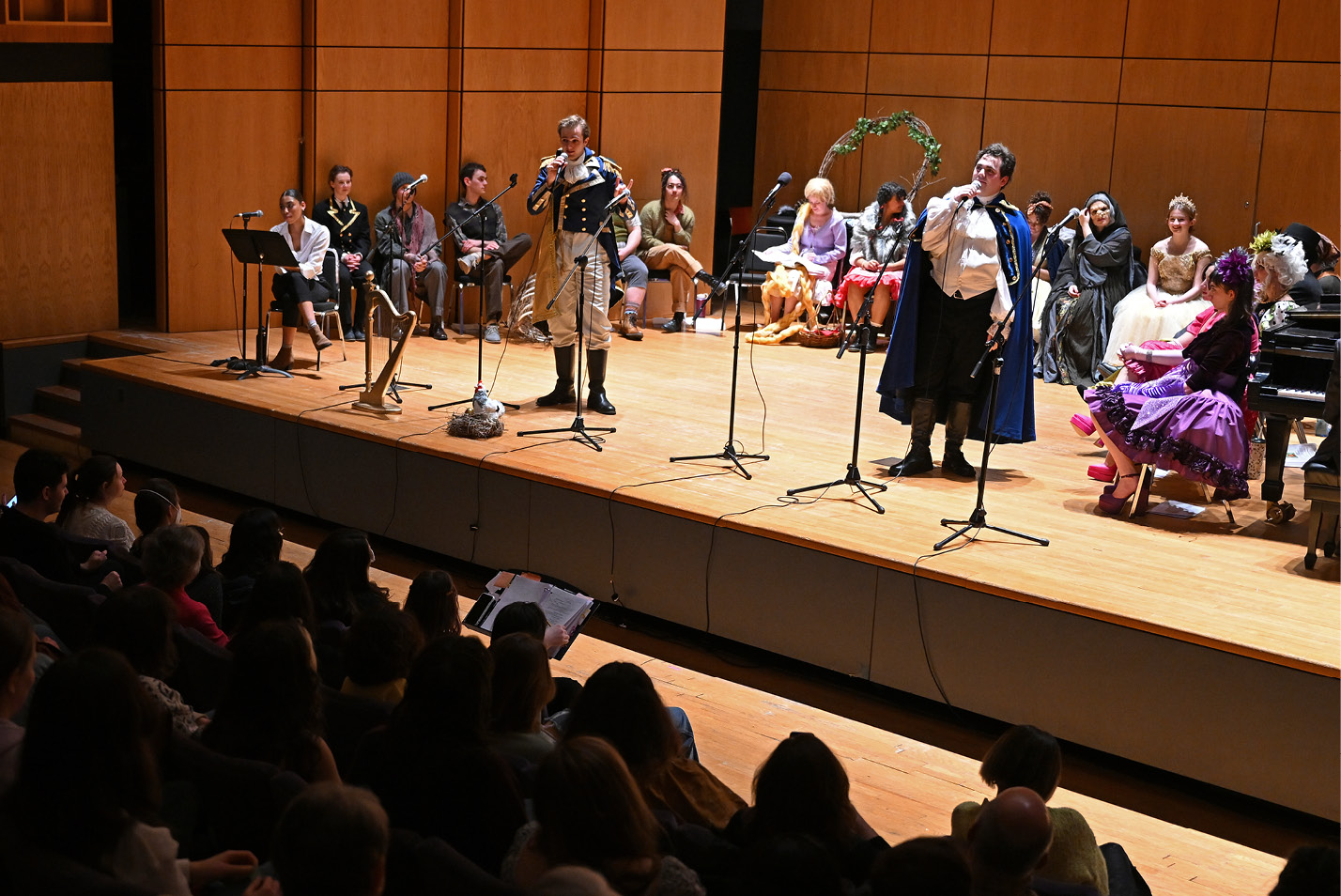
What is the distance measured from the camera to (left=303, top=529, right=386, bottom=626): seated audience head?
139 inches

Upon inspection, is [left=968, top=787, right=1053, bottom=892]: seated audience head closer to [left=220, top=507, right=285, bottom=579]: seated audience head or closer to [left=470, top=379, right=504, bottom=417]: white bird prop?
[left=220, top=507, right=285, bottom=579]: seated audience head

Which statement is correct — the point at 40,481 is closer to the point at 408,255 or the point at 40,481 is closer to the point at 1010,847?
the point at 1010,847

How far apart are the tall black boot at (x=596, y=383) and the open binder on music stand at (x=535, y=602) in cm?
281

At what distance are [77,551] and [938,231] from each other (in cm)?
322

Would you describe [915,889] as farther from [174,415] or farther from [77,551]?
[174,415]

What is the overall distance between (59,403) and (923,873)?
680 cm

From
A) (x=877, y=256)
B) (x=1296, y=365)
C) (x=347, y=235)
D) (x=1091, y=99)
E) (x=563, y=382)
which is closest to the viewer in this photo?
(x=1296, y=365)

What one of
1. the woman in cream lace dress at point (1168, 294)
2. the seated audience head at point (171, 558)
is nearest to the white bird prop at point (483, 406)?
the seated audience head at point (171, 558)

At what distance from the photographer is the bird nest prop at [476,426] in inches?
232

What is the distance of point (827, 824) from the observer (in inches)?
90.1

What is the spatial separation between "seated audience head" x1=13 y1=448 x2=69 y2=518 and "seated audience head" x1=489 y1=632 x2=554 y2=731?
1924 mm

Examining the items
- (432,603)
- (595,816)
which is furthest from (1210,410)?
(595,816)

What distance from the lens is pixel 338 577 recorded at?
354 centimetres

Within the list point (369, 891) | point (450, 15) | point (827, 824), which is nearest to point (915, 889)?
point (827, 824)
